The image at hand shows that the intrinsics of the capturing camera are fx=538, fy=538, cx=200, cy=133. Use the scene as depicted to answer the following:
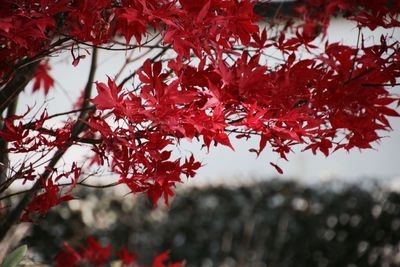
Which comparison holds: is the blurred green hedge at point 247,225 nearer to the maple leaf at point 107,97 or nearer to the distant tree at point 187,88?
the distant tree at point 187,88

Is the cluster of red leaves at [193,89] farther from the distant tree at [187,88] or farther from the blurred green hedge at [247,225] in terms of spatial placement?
the blurred green hedge at [247,225]

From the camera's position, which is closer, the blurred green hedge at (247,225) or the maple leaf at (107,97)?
the maple leaf at (107,97)

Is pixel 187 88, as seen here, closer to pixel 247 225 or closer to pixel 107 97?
pixel 107 97

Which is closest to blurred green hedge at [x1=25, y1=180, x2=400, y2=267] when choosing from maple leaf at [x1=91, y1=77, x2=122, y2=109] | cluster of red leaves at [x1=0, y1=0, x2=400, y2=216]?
cluster of red leaves at [x1=0, y1=0, x2=400, y2=216]

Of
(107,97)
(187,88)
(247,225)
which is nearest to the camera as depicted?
(107,97)

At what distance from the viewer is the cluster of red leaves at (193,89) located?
144 centimetres

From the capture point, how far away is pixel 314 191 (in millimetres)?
5320

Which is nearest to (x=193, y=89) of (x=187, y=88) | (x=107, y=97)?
(x=187, y=88)

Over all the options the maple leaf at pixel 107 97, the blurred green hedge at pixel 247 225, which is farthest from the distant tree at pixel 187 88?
the blurred green hedge at pixel 247 225

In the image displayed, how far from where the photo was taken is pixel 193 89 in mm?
1585

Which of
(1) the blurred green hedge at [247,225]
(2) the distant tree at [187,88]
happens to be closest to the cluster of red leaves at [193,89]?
(2) the distant tree at [187,88]

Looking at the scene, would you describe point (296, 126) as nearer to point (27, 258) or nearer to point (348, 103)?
point (348, 103)

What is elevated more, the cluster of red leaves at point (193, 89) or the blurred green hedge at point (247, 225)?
the blurred green hedge at point (247, 225)

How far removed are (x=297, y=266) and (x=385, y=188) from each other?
1133 millimetres
